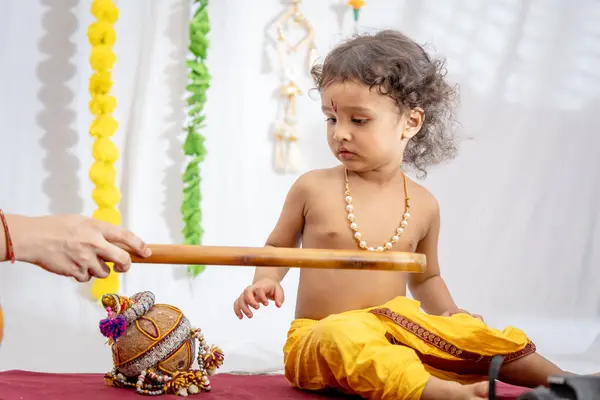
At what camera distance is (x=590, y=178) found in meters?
2.43

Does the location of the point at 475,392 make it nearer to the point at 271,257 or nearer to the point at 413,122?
the point at 271,257

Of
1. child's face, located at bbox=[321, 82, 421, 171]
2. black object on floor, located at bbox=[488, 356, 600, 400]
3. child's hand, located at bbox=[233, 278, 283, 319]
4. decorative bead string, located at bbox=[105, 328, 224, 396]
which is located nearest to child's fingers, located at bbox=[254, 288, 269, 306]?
child's hand, located at bbox=[233, 278, 283, 319]

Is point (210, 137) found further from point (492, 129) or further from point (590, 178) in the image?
point (590, 178)

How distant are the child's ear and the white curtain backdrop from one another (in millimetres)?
634

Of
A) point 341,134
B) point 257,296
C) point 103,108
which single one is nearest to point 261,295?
point 257,296

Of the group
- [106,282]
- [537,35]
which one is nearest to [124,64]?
[106,282]

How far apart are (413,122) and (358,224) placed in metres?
0.22

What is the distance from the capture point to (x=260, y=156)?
231 centimetres

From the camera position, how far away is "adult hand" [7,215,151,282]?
104cm

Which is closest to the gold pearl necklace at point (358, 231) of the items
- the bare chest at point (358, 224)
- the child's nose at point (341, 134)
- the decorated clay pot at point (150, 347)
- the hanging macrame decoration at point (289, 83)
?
the bare chest at point (358, 224)

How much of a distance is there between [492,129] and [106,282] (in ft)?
3.60

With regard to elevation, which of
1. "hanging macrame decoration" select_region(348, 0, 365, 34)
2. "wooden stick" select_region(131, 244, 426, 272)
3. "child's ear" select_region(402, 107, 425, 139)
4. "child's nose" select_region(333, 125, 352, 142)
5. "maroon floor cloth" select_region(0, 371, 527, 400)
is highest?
"hanging macrame decoration" select_region(348, 0, 365, 34)

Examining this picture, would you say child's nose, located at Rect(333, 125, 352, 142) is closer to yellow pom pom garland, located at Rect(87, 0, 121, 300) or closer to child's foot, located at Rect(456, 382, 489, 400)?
child's foot, located at Rect(456, 382, 489, 400)

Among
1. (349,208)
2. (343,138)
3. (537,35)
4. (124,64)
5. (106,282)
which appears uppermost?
(537,35)
